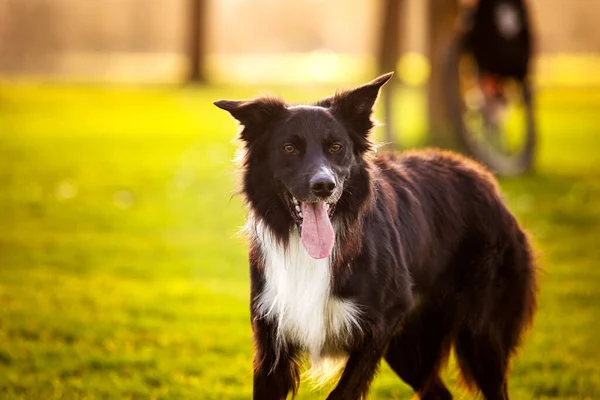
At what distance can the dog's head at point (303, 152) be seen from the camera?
5012 mm

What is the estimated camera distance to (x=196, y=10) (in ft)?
126

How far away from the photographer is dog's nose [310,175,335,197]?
4.85 meters

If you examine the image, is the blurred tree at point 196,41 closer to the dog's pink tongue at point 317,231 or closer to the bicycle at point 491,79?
the bicycle at point 491,79

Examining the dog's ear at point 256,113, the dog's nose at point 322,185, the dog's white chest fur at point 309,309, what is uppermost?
the dog's ear at point 256,113

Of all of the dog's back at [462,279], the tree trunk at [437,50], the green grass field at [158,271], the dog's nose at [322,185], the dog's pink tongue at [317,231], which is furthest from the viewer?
the tree trunk at [437,50]

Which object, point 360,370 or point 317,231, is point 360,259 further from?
point 360,370

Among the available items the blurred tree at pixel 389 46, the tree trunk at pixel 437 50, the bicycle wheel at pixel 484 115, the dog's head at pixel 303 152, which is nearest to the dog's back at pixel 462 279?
the dog's head at pixel 303 152

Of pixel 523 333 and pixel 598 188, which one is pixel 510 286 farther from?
pixel 598 188

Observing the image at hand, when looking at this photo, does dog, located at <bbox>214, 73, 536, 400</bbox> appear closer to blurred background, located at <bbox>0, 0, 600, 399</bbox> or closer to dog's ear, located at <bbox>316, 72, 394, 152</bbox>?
dog's ear, located at <bbox>316, 72, 394, 152</bbox>

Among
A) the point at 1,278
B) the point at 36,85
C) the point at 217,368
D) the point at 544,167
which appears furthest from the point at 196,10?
the point at 217,368

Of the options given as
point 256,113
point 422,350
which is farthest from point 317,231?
point 422,350

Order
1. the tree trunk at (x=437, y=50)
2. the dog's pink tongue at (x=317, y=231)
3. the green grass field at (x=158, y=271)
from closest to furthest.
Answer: the dog's pink tongue at (x=317, y=231), the green grass field at (x=158, y=271), the tree trunk at (x=437, y=50)

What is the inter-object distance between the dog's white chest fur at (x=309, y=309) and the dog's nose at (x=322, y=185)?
399 mm

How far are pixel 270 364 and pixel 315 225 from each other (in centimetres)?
79
